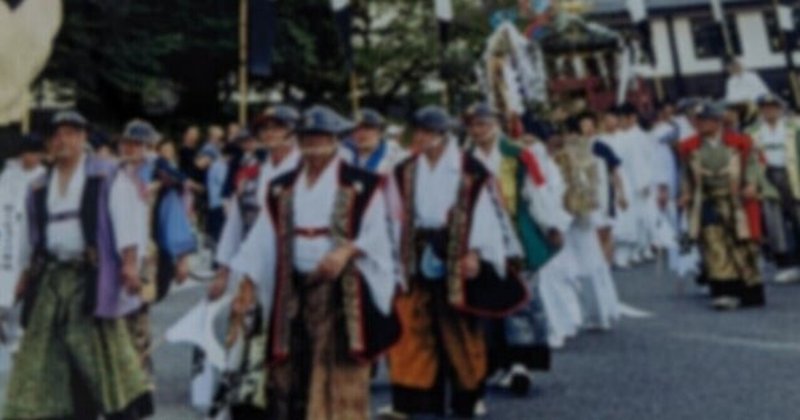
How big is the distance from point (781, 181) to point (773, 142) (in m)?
0.47

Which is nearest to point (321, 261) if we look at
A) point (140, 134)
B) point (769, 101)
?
point (140, 134)

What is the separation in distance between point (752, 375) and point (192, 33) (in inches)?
529

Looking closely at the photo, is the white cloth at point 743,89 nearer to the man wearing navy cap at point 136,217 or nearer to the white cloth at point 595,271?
the white cloth at point 595,271

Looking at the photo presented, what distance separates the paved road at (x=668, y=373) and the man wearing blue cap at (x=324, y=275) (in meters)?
1.46

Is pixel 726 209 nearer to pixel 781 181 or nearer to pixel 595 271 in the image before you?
pixel 595 271

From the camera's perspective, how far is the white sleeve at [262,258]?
5.34 meters

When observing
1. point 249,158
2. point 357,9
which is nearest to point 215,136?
point 249,158

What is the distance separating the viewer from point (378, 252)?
17.3 feet

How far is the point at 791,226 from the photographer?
13.3 metres

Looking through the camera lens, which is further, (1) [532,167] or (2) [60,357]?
(1) [532,167]

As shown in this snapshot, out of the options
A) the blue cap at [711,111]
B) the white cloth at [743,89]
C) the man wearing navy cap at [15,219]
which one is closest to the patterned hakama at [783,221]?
the blue cap at [711,111]

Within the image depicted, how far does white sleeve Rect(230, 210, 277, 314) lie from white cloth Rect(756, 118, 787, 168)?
8269mm

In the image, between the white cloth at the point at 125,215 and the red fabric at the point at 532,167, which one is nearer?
the white cloth at the point at 125,215

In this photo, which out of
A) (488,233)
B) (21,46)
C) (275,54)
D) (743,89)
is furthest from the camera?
(275,54)
